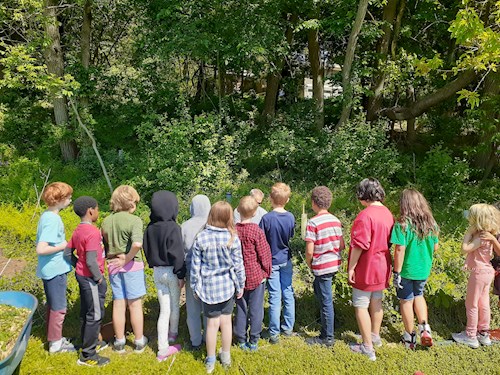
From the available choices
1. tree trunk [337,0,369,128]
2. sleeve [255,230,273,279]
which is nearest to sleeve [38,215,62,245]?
sleeve [255,230,273,279]

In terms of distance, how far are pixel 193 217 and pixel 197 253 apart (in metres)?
0.50

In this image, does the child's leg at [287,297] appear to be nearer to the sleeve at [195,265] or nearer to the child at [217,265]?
the child at [217,265]

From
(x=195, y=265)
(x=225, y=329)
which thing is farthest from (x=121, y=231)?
(x=225, y=329)

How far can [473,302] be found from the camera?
4.00 m

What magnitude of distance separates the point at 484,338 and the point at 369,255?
1.55 m

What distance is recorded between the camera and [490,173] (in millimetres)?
10055

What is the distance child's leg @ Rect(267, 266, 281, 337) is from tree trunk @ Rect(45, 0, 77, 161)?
25.7ft

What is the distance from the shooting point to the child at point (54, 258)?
144 inches

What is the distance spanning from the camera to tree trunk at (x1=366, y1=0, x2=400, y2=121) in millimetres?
10016

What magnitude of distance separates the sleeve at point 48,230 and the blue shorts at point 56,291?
0.41 metres

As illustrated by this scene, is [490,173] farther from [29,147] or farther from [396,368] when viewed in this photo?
[29,147]

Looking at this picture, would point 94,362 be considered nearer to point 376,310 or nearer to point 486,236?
point 376,310

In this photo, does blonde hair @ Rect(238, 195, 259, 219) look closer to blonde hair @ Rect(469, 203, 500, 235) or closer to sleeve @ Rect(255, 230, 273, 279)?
sleeve @ Rect(255, 230, 273, 279)

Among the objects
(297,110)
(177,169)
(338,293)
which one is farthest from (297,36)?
(338,293)
